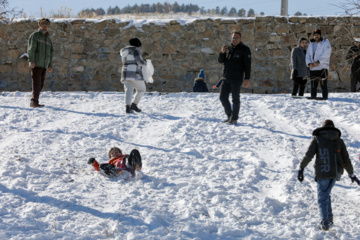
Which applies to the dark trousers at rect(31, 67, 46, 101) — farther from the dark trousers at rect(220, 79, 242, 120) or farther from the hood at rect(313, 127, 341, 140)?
the hood at rect(313, 127, 341, 140)

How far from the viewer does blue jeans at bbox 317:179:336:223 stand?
3.84 meters

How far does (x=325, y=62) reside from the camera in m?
9.20

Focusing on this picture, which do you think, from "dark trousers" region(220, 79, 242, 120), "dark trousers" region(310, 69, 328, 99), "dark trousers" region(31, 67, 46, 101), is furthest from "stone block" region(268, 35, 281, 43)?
"dark trousers" region(31, 67, 46, 101)

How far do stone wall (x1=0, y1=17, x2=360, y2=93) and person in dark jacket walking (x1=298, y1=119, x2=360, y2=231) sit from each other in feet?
27.3

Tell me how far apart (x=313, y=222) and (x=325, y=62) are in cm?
598

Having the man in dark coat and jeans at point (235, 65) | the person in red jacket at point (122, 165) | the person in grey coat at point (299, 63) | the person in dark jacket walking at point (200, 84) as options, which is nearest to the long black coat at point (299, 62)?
the person in grey coat at point (299, 63)

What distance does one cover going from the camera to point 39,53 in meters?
8.32

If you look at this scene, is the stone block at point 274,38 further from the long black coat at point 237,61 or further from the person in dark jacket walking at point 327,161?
the person in dark jacket walking at point 327,161

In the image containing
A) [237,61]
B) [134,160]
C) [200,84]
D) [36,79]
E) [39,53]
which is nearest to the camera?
[134,160]

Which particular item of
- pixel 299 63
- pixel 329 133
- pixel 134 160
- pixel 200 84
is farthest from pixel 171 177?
pixel 200 84

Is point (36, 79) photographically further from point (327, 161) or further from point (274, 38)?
point (274, 38)

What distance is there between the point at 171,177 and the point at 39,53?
184 inches

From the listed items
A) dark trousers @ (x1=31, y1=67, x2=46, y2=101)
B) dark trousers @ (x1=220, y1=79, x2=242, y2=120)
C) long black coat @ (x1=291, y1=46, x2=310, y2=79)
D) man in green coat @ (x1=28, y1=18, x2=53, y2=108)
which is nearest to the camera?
dark trousers @ (x1=220, y1=79, x2=242, y2=120)

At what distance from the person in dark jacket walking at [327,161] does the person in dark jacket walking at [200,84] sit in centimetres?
749
